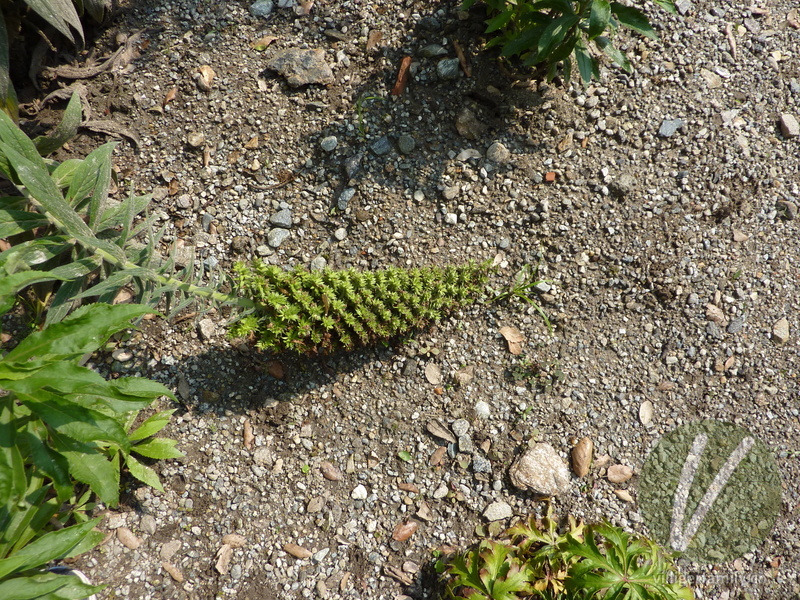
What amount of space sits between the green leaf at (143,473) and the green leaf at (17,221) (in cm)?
134

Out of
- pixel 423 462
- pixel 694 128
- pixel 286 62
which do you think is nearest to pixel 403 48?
pixel 286 62

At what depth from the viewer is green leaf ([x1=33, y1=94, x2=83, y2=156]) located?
8.39 feet

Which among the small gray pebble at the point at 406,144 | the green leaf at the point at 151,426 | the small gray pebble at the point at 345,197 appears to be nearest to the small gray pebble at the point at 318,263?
the small gray pebble at the point at 345,197

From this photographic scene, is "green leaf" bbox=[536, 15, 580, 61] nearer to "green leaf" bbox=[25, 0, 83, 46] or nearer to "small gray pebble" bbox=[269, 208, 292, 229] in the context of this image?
"small gray pebble" bbox=[269, 208, 292, 229]

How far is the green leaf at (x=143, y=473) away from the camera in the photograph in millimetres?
2825

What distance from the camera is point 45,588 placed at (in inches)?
77.9

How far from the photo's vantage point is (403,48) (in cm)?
348

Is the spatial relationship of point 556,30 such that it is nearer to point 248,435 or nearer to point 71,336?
point 71,336

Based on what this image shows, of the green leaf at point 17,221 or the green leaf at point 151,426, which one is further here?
the green leaf at point 151,426

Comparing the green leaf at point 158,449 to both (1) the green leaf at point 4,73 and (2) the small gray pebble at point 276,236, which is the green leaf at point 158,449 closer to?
(2) the small gray pebble at point 276,236

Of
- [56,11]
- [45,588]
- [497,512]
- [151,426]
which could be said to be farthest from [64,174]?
[497,512]

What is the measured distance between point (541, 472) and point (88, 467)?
236cm

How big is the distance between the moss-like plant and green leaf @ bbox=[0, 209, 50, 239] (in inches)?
35.0

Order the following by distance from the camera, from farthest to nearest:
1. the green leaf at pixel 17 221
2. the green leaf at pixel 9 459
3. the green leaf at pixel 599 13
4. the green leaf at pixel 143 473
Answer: the green leaf at pixel 143 473, the green leaf at pixel 599 13, the green leaf at pixel 17 221, the green leaf at pixel 9 459
